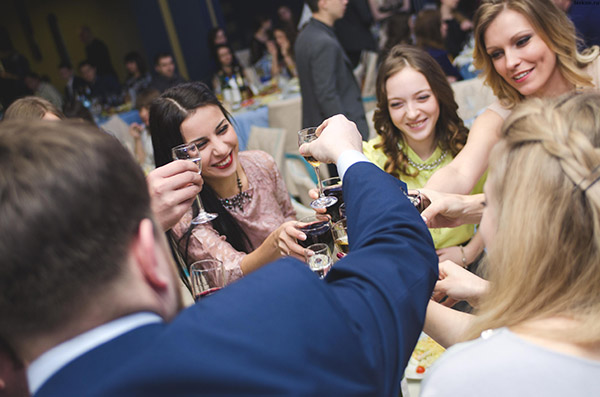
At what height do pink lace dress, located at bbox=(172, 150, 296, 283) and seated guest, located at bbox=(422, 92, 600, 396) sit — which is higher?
seated guest, located at bbox=(422, 92, 600, 396)

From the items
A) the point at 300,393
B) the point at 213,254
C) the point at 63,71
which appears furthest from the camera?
the point at 63,71

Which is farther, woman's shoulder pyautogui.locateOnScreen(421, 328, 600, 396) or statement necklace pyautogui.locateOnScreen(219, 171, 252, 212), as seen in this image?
statement necklace pyautogui.locateOnScreen(219, 171, 252, 212)

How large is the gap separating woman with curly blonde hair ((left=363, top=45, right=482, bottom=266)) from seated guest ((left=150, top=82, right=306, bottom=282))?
2.20ft

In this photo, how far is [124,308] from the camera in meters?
0.66

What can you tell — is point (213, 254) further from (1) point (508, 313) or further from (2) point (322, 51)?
(2) point (322, 51)

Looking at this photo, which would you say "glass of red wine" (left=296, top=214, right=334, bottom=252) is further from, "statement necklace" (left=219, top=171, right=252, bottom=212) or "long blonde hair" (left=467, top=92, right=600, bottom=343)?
"statement necklace" (left=219, top=171, right=252, bottom=212)

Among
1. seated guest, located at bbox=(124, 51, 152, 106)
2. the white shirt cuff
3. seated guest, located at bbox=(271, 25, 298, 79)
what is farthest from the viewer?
→ seated guest, located at bbox=(124, 51, 152, 106)

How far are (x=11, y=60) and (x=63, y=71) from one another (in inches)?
54.0

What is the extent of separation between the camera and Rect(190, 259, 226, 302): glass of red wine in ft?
4.68

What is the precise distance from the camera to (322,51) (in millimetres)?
3742

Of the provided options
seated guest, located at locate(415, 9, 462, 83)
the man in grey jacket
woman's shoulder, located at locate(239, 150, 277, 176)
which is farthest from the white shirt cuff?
seated guest, located at locate(415, 9, 462, 83)

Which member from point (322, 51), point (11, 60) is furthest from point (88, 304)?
point (11, 60)

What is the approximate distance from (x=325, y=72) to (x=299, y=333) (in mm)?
3333

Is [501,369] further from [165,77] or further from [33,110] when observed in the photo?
[165,77]
